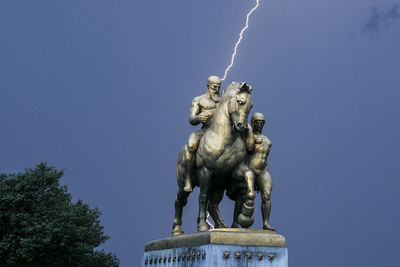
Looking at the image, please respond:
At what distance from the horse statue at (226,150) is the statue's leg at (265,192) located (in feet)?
1.39

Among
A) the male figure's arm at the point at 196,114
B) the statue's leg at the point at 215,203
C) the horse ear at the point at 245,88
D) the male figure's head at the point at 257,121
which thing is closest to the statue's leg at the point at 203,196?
the statue's leg at the point at 215,203

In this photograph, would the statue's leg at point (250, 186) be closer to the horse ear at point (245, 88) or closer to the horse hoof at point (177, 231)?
the horse ear at point (245, 88)

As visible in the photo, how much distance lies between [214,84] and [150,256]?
358cm

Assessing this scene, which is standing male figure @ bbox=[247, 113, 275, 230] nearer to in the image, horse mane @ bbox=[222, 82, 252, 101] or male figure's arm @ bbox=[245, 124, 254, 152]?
male figure's arm @ bbox=[245, 124, 254, 152]

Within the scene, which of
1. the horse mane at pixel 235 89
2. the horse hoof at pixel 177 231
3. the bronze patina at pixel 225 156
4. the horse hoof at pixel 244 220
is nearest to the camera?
the horse mane at pixel 235 89

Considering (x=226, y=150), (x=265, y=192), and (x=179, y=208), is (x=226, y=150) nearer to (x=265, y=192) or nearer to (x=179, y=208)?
(x=265, y=192)

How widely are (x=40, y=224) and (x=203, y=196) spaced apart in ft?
51.2

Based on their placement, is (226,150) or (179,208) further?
(179,208)

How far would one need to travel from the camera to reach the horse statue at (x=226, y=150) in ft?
29.0

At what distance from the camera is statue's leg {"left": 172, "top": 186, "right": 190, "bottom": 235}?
1031 centimetres

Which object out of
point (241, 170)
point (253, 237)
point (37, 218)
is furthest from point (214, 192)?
point (37, 218)

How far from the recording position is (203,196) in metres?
9.45

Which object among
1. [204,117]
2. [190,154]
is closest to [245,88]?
[204,117]

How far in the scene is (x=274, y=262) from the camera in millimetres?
8445
